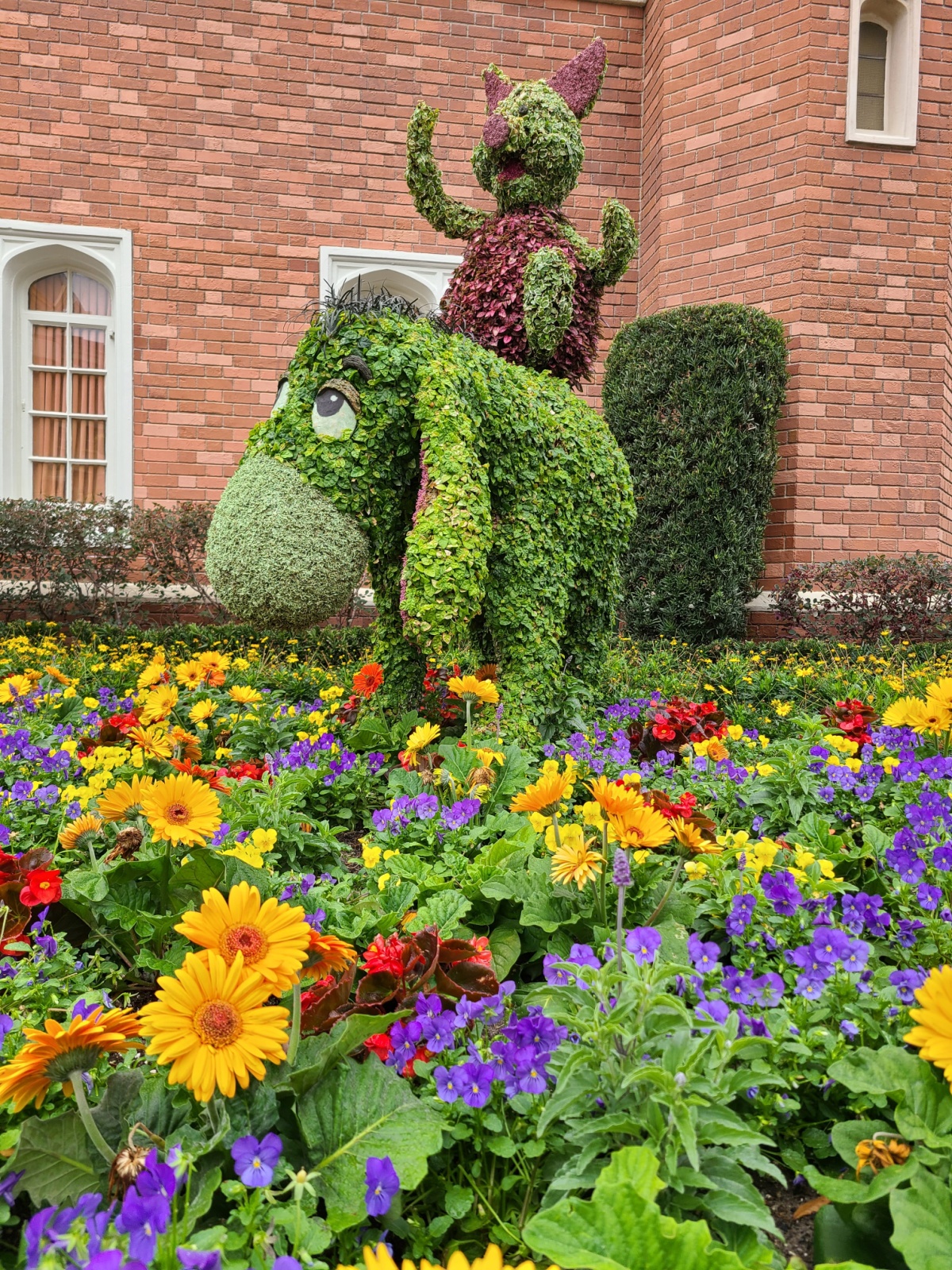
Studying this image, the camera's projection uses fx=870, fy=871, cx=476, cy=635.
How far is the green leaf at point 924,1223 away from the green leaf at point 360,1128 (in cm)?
52

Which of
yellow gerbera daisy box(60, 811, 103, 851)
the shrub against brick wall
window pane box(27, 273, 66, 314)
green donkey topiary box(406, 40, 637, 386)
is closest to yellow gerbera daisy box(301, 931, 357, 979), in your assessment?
yellow gerbera daisy box(60, 811, 103, 851)

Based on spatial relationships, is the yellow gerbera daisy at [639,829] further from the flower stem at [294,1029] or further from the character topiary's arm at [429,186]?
the character topiary's arm at [429,186]

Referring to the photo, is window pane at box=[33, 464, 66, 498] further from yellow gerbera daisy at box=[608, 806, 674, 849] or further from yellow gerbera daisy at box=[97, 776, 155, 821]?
yellow gerbera daisy at box=[608, 806, 674, 849]

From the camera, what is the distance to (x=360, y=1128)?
3.74 feet

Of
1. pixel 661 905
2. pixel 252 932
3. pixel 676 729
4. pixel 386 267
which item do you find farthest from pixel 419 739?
pixel 386 267

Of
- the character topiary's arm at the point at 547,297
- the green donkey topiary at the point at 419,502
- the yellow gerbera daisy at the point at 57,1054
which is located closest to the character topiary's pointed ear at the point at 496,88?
the character topiary's arm at the point at 547,297

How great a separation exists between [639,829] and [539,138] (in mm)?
3465

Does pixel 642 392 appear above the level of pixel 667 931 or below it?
above

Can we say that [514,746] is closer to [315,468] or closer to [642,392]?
[315,468]

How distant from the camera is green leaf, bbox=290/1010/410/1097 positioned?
115cm

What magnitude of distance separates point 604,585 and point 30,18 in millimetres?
8340

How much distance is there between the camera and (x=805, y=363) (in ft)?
24.9

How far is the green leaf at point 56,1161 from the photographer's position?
3.41ft

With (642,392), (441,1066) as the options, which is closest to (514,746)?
(441,1066)
